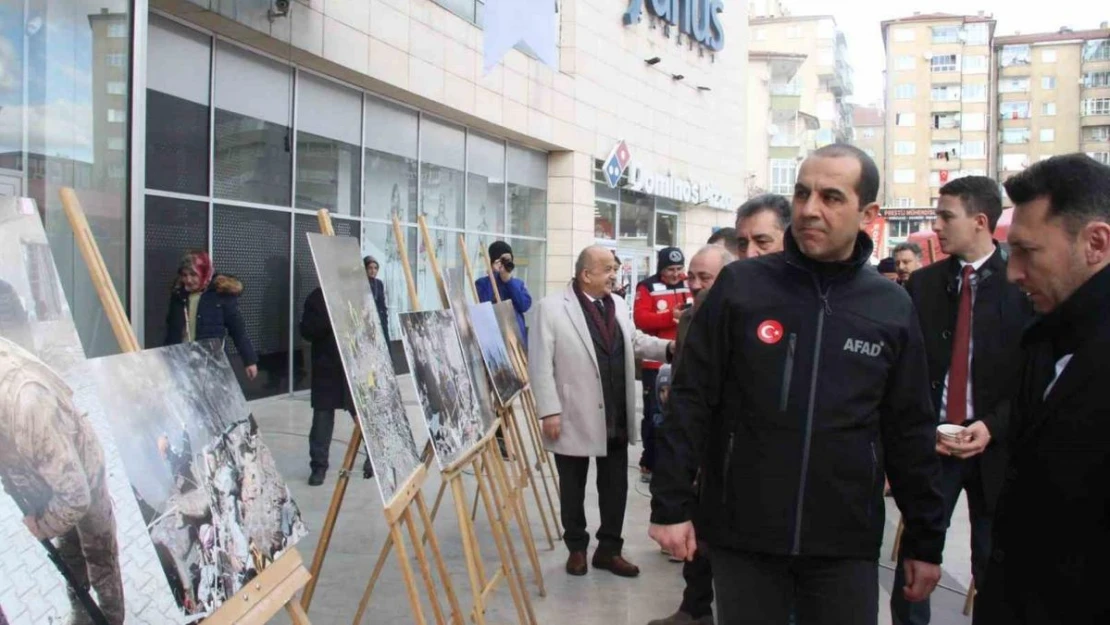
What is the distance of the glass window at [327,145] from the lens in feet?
38.8

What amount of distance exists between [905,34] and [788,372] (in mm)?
86982

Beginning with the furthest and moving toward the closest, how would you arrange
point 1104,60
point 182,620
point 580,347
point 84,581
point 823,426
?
point 1104,60 → point 580,347 → point 823,426 → point 182,620 → point 84,581

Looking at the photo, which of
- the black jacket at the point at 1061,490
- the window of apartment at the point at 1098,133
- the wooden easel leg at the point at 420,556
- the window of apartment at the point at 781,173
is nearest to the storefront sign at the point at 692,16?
the wooden easel leg at the point at 420,556

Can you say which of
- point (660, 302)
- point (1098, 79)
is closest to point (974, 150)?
point (1098, 79)

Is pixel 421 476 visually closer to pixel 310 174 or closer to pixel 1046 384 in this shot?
pixel 1046 384

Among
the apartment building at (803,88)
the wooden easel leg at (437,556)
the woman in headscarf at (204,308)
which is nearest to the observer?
the wooden easel leg at (437,556)

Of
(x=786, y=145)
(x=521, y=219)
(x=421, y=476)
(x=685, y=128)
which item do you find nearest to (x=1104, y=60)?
(x=786, y=145)

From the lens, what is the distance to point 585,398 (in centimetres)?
532

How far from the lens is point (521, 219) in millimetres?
18141

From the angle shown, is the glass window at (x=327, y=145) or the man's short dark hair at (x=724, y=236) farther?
the glass window at (x=327, y=145)

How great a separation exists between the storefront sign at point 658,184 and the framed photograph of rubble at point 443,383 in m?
15.6

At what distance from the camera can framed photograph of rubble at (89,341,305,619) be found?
6.61ft

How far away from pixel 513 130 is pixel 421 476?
44.3ft

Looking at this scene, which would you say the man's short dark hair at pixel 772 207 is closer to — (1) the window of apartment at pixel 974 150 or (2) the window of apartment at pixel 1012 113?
(1) the window of apartment at pixel 974 150
